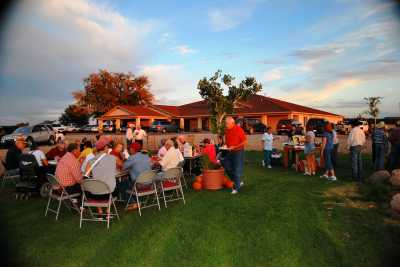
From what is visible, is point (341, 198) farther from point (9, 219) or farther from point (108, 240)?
point (9, 219)

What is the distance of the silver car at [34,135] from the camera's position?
68.6 feet

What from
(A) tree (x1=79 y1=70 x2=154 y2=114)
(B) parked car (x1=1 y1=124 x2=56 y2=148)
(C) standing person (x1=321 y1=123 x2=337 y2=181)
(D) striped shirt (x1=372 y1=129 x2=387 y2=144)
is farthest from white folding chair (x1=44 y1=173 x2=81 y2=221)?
(A) tree (x1=79 y1=70 x2=154 y2=114)

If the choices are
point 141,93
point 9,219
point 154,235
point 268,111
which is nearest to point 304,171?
point 154,235

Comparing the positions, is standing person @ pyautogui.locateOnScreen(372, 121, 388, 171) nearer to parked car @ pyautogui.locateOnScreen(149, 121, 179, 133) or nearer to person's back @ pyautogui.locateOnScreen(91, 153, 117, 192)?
person's back @ pyautogui.locateOnScreen(91, 153, 117, 192)

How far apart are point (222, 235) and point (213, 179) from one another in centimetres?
315

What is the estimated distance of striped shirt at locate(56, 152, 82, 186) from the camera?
5797 mm

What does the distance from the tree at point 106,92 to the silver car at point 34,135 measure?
109 ft

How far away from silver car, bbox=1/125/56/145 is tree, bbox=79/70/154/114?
109ft

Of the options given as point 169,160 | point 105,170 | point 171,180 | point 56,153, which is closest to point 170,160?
point 169,160

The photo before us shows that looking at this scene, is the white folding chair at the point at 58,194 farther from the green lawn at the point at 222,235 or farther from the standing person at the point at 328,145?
the standing person at the point at 328,145

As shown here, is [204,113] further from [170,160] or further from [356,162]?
[170,160]

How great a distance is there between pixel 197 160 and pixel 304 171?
367 centimetres

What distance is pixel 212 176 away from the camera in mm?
7844

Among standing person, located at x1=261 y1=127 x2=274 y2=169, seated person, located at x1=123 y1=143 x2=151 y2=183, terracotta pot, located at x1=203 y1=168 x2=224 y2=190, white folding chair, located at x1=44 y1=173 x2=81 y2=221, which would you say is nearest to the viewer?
white folding chair, located at x1=44 y1=173 x2=81 y2=221
